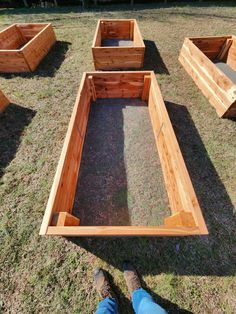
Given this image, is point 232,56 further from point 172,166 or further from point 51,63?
point 51,63

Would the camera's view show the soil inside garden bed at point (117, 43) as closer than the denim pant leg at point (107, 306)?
No

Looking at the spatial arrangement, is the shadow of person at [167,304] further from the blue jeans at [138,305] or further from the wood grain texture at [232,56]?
the wood grain texture at [232,56]

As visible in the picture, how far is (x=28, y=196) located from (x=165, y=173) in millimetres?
2213

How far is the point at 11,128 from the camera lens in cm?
370

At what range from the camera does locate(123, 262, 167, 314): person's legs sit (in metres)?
1.77

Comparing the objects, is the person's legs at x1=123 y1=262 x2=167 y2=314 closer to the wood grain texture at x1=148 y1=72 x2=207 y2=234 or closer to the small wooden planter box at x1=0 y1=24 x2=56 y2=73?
the wood grain texture at x1=148 y1=72 x2=207 y2=234

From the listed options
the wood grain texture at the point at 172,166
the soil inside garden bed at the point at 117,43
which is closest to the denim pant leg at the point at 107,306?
the wood grain texture at the point at 172,166

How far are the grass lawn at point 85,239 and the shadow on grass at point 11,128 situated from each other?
2cm

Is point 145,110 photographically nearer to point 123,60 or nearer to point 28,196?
point 123,60

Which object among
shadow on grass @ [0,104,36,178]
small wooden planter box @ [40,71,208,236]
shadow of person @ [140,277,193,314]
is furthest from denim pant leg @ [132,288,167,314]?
shadow on grass @ [0,104,36,178]

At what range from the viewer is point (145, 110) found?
4.00m

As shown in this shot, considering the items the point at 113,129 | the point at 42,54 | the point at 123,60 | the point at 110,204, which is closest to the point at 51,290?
the point at 110,204

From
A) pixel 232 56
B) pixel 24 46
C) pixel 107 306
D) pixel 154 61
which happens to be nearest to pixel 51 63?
pixel 24 46

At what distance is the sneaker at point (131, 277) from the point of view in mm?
2084
